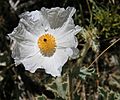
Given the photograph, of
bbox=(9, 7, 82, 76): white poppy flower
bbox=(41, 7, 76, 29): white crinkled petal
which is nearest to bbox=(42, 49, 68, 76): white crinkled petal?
bbox=(9, 7, 82, 76): white poppy flower

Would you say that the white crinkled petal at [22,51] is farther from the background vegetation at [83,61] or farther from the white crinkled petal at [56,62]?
the background vegetation at [83,61]

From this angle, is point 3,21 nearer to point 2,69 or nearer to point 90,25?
point 2,69

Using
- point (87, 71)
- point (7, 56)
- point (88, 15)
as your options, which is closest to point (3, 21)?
point (7, 56)

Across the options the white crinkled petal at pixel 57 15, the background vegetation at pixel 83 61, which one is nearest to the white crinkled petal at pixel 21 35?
the white crinkled petal at pixel 57 15

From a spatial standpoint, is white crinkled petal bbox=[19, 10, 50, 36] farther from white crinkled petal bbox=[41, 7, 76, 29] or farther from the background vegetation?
the background vegetation

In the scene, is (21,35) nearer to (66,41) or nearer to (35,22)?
(35,22)

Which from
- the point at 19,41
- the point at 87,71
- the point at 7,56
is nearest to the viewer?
the point at 19,41

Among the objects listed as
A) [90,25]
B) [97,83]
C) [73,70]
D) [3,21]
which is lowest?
[97,83]
